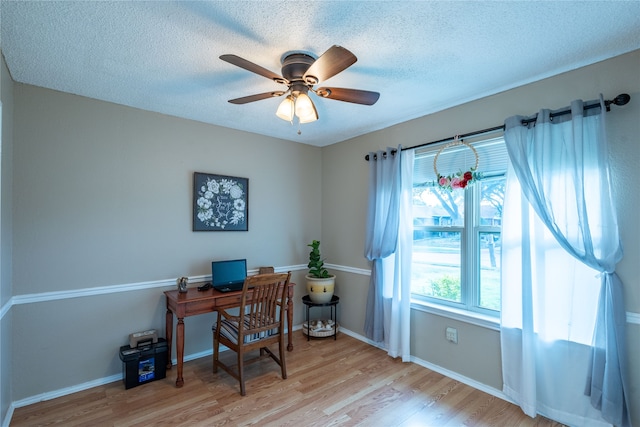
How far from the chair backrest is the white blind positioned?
1667mm

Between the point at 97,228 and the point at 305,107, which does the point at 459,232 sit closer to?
the point at 305,107

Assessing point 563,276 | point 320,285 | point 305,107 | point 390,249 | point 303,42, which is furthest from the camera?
point 320,285

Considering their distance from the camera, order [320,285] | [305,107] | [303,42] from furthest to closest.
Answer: [320,285] → [305,107] → [303,42]

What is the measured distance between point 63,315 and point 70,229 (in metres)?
0.70

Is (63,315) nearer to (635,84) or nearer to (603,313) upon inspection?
(603,313)

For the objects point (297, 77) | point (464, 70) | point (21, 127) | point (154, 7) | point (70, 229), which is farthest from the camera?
point (70, 229)

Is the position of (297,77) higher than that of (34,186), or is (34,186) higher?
(297,77)

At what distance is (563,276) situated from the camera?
2072 mm

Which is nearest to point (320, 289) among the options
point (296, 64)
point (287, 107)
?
point (287, 107)

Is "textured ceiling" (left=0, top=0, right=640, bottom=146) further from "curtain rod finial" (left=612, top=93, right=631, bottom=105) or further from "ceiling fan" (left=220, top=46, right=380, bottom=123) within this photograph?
"curtain rod finial" (left=612, top=93, right=631, bottom=105)

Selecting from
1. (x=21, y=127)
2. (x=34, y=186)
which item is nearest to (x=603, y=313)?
(x=34, y=186)

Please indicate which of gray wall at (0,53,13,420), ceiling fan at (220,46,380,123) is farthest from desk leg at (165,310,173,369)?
ceiling fan at (220,46,380,123)

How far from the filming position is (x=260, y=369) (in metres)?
2.86

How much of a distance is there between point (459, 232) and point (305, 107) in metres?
1.83
